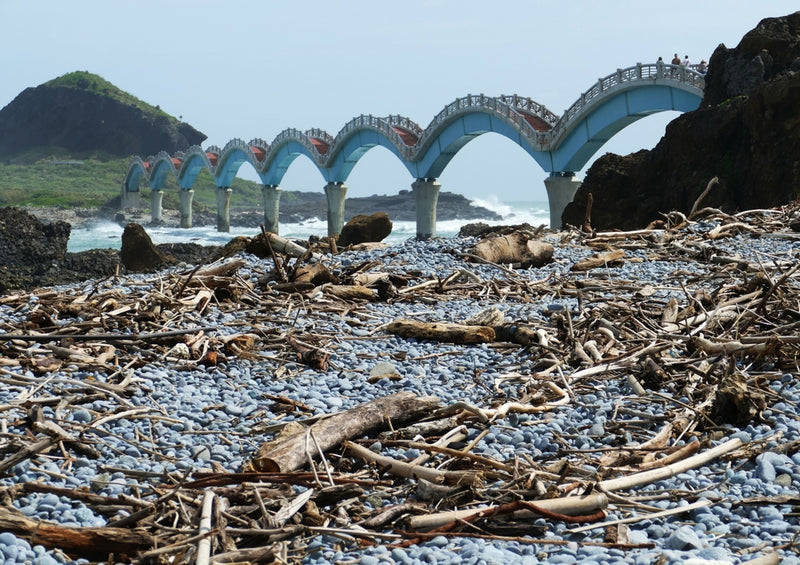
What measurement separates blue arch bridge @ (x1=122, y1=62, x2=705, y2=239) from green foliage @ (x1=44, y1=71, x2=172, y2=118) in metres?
74.6

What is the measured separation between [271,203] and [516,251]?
63872 millimetres

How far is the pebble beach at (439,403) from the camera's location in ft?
10.9

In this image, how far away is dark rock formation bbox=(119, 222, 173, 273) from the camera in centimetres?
1844

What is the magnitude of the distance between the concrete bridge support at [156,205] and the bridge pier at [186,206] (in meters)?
5.42

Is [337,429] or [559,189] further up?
[559,189]

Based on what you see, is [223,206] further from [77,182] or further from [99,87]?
[99,87]

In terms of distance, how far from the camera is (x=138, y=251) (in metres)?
18.5

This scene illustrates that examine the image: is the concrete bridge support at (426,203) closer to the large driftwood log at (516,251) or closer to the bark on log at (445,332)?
the large driftwood log at (516,251)

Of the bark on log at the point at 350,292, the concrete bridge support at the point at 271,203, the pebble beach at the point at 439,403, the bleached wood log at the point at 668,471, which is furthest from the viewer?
the concrete bridge support at the point at 271,203

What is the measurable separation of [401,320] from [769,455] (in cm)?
367

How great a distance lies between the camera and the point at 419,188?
47.4 metres

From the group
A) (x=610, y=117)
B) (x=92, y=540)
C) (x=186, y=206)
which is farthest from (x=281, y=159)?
(x=92, y=540)

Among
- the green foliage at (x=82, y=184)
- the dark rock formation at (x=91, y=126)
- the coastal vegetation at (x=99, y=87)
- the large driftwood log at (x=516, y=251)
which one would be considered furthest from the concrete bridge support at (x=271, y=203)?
the coastal vegetation at (x=99, y=87)

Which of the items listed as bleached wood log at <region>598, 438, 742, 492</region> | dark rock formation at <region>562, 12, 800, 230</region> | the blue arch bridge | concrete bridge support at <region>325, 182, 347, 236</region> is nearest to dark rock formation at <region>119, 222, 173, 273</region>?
dark rock formation at <region>562, 12, 800, 230</region>
